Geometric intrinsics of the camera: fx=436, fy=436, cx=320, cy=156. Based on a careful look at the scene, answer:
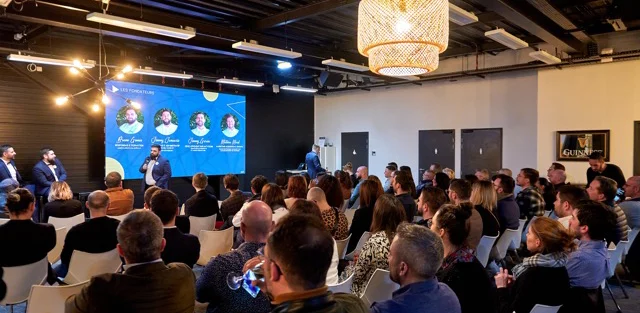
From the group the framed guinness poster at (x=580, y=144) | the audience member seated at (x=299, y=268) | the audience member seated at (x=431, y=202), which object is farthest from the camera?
the framed guinness poster at (x=580, y=144)

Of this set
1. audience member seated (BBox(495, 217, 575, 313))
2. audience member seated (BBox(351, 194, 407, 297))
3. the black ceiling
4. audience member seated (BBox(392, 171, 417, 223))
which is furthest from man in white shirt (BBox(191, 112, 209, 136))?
audience member seated (BBox(495, 217, 575, 313))

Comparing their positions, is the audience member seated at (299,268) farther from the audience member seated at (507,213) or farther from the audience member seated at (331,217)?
the audience member seated at (507,213)

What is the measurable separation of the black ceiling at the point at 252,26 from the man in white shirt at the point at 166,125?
3.35ft

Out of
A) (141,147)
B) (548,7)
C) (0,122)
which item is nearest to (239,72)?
(141,147)

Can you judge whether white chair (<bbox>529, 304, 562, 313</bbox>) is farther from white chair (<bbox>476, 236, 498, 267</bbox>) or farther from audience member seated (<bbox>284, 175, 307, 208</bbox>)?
audience member seated (<bbox>284, 175, 307, 208</bbox>)

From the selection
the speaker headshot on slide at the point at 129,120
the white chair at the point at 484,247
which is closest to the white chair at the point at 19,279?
the white chair at the point at 484,247

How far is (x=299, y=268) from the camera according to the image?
1.26 metres

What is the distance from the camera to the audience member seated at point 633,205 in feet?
15.7

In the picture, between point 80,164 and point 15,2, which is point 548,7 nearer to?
point 15,2

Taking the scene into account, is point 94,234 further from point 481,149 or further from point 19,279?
point 481,149

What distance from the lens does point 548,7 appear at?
5984 millimetres

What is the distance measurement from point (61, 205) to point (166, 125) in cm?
504

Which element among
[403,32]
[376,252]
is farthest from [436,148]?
[376,252]

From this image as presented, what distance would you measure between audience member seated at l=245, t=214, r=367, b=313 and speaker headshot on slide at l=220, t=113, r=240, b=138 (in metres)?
9.96
